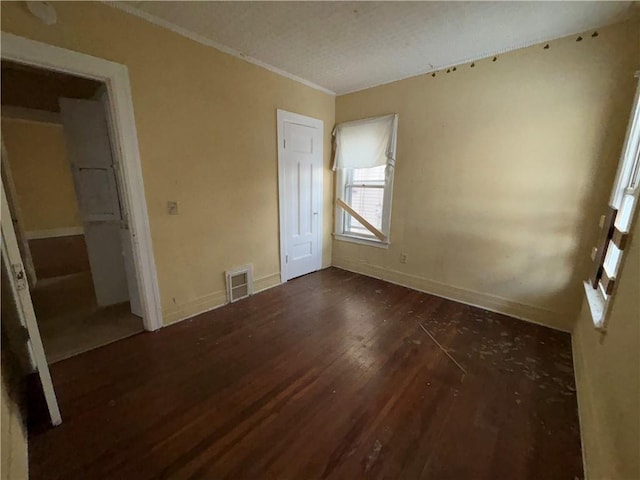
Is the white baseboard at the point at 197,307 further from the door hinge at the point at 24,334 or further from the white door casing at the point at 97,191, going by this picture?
the door hinge at the point at 24,334

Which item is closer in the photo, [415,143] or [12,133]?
[415,143]

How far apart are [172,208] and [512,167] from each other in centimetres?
324

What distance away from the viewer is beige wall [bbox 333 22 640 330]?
2135 mm

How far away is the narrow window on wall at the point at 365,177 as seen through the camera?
3.36 meters

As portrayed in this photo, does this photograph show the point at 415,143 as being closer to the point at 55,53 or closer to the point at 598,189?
the point at 598,189

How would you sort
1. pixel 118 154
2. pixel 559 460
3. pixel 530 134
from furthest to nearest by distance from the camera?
pixel 530 134, pixel 118 154, pixel 559 460

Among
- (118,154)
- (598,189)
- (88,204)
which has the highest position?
(118,154)

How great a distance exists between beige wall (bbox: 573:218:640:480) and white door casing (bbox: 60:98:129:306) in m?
3.65

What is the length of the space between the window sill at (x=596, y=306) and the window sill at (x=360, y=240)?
1.96 metres

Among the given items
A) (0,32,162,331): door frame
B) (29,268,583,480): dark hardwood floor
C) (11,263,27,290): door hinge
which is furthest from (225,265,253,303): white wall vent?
(11,263,27,290): door hinge

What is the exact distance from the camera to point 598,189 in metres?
2.18

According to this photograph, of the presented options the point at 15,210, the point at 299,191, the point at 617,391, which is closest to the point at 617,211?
the point at 617,391

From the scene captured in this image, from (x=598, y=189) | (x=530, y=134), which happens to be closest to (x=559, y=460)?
(x=598, y=189)

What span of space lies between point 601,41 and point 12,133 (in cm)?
872
